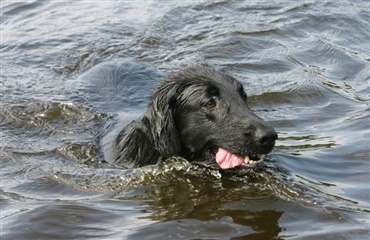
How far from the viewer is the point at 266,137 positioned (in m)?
5.37

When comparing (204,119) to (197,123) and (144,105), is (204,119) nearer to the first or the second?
(197,123)

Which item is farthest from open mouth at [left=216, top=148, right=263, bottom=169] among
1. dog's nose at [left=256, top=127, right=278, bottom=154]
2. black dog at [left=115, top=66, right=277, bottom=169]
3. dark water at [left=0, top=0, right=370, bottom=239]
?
dog's nose at [left=256, top=127, right=278, bottom=154]

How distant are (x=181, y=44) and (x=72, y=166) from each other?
4753mm

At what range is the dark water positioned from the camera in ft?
16.6

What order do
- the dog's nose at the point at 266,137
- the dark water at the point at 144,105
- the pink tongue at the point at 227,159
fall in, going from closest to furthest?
the dark water at the point at 144,105, the dog's nose at the point at 266,137, the pink tongue at the point at 227,159

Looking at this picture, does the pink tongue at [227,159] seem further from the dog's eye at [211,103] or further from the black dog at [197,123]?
the dog's eye at [211,103]

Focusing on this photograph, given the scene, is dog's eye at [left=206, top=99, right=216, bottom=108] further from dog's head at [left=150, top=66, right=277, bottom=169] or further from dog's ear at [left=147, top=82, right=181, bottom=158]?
dog's ear at [left=147, top=82, right=181, bottom=158]

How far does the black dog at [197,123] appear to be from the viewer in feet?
18.7

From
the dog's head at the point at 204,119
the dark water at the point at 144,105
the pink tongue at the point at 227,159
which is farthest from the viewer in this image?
the pink tongue at the point at 227,159

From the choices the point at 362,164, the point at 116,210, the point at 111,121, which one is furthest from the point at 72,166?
the point at 362,164

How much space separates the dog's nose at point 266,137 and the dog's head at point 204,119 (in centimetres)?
15

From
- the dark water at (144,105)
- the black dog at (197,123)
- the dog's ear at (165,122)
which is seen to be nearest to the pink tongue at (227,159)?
the black dog at (197,123)

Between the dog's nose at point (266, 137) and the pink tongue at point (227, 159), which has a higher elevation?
the dog's nose at point (266, 137)

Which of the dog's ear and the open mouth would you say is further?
the dog's ear
